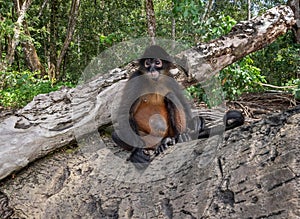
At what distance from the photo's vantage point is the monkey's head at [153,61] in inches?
124

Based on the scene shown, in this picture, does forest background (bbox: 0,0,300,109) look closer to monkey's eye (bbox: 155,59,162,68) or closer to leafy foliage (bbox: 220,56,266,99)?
leafy foliage (bbox: 220,56,266,99)

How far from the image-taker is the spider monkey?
8.74 ft

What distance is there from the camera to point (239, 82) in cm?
460

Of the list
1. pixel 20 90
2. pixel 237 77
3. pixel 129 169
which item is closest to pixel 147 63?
pixel 129 169

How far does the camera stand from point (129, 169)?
212 cm

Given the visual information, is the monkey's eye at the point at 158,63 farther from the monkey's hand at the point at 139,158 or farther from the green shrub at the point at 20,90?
the green shrub at the point at 20,90

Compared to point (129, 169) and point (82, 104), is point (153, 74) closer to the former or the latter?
point (82, 104)

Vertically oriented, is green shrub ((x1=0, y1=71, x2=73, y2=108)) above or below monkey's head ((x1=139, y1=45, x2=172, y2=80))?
below

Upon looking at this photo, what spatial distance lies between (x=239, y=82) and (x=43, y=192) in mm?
2999

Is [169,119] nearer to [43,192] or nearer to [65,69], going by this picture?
[43,192]

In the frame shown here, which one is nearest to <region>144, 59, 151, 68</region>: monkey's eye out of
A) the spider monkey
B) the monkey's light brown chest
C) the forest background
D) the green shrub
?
the spider monkey

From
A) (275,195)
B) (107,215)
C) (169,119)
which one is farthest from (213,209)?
(169,119)

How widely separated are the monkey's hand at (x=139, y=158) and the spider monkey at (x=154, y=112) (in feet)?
0.05

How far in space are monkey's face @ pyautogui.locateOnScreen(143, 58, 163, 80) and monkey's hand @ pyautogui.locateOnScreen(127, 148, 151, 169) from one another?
2.96 feet
